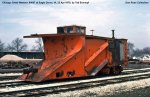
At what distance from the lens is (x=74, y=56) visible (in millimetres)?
19562

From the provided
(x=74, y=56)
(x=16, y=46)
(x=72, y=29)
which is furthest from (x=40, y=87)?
(x=16, y=46)

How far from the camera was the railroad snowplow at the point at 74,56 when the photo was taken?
1855 cm

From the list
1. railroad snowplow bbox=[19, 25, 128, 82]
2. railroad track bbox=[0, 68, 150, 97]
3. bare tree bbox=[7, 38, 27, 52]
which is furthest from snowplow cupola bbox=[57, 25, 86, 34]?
bare tree bbox=[7, 38, 27, 52]

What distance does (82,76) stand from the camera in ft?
66.9

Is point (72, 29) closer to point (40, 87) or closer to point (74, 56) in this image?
point (74, 56)

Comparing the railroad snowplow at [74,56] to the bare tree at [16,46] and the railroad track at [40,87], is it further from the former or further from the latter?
the bare tree at [16,46]

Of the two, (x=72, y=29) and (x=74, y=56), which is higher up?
(x=72, y=29)

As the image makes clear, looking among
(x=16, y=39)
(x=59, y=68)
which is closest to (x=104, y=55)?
(x=59, y=68)

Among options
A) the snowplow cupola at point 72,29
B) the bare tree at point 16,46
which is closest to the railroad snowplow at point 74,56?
the snowplow cupola at point 72,29

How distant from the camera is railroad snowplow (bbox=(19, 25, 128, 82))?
18.5 meters

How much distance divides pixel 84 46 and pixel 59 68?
2.84 metres

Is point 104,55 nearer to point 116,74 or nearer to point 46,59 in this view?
point 116,74

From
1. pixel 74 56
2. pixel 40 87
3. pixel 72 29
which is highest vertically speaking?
pixel 72 29

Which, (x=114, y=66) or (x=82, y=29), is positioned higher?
(x=82, y=29)
